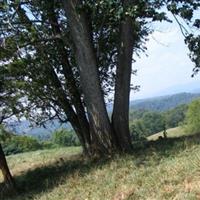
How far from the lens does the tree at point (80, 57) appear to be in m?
14.5

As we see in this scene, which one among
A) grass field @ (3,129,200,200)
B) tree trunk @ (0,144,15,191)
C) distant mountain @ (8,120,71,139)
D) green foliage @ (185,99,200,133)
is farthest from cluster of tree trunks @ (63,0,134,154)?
green foliage @ (185,99,200,133)

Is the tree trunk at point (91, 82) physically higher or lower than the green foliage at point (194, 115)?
higher

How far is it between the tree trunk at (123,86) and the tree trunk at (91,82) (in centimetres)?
41

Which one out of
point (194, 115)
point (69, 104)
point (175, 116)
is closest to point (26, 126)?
point (69, 104)

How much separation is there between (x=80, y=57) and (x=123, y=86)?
1.42m

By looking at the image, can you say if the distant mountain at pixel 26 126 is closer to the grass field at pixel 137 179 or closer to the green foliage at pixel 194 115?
the grass field at pixel 137 179

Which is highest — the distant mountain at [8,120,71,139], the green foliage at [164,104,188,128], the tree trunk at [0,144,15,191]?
the distant mountain at [8,120,71,139]

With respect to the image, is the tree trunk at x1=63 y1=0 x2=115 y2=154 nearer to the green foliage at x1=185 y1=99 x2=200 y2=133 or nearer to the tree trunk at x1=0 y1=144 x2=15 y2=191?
the tree trunk at x1=0 y1=144 x2=15 y2=191

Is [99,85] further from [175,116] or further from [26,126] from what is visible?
[175,116]

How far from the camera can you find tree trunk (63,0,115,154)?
1452 cm

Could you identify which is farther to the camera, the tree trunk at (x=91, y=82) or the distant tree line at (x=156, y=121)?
the distant tree line at (x=156, y=121)

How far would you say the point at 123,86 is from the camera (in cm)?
1482

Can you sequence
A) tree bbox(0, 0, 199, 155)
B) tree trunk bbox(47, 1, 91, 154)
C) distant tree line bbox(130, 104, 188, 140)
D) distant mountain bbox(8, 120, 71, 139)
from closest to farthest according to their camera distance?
tree bbox(0, 0, 199, 155) → tree trunk bbox(47, 1, 91, 154) → distant mountain bbox(8, 120, 71, 139) → distant tree line bbox(130, 104, 188, 140)

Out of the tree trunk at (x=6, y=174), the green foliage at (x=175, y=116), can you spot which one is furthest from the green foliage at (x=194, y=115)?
the tree trunk at (x=6, y=174)
